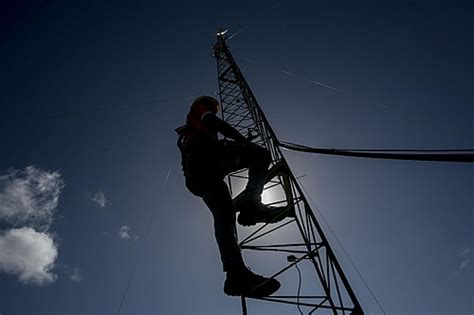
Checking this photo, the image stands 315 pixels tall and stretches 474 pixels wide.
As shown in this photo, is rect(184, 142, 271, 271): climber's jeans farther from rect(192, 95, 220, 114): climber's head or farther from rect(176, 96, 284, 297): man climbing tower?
rect(192, 95, 220, 114): climber's head

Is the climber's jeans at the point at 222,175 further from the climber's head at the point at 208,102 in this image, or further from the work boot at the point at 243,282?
the climber's head at the point at 208,102

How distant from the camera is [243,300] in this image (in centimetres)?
491

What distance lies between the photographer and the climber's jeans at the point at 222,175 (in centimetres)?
347

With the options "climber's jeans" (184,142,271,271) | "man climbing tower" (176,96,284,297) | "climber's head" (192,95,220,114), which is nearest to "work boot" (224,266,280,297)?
"man climbing tower" (176,96,284,297)

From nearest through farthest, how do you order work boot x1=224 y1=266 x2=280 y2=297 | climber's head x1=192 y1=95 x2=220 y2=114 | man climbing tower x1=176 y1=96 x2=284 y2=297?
work boot x1=224 y1=266 x2=280 y2=297, man climbing tower x1=176 y1=96 x2=284 y2=297, climber's head x1=192 y1=95 x2=220 y2=114

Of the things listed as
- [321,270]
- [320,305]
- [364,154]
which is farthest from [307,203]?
[364,154]

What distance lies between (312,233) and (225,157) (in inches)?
114

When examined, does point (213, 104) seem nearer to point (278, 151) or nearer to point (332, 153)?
point (332, 153)

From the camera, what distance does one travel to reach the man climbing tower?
3425mm

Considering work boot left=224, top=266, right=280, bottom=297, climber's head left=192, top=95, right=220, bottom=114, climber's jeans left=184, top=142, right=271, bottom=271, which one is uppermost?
climber's head left=192, top=95, right=220, bottom=114

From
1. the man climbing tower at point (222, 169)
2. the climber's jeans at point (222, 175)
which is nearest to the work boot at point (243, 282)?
the man climbing tower at point (222, 169)

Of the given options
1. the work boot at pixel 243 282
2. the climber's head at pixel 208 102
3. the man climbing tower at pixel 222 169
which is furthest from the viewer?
the climber's head at pixel 208 102

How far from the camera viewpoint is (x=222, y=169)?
377 centimetres

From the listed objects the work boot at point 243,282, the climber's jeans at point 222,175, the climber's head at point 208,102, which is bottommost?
the work boot at point 243,282
